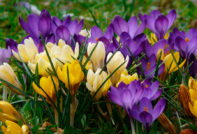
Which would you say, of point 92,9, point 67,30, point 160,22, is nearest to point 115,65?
point 67,30

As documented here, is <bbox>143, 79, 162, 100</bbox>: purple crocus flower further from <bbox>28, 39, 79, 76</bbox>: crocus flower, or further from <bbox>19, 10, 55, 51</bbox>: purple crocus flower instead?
<bbox>19, 10, 55, 51</bbox>: purple crocus flower

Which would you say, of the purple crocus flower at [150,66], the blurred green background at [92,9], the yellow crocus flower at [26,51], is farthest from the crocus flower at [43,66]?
the blurred green background at [92,9]

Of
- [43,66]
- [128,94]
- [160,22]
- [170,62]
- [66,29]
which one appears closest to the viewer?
[128,94]

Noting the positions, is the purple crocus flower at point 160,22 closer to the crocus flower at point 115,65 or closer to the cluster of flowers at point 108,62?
the cluster of flowers at point 108,62

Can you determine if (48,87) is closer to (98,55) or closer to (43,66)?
(43,66)

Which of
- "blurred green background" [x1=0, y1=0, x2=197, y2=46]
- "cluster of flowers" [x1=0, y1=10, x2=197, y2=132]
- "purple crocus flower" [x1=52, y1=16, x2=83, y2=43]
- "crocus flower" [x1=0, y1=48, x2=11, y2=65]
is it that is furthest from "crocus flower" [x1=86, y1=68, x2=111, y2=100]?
"blurred green background" [x1=0, y1=0, x2=197, y2=46]

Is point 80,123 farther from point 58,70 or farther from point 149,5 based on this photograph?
point 149,5
